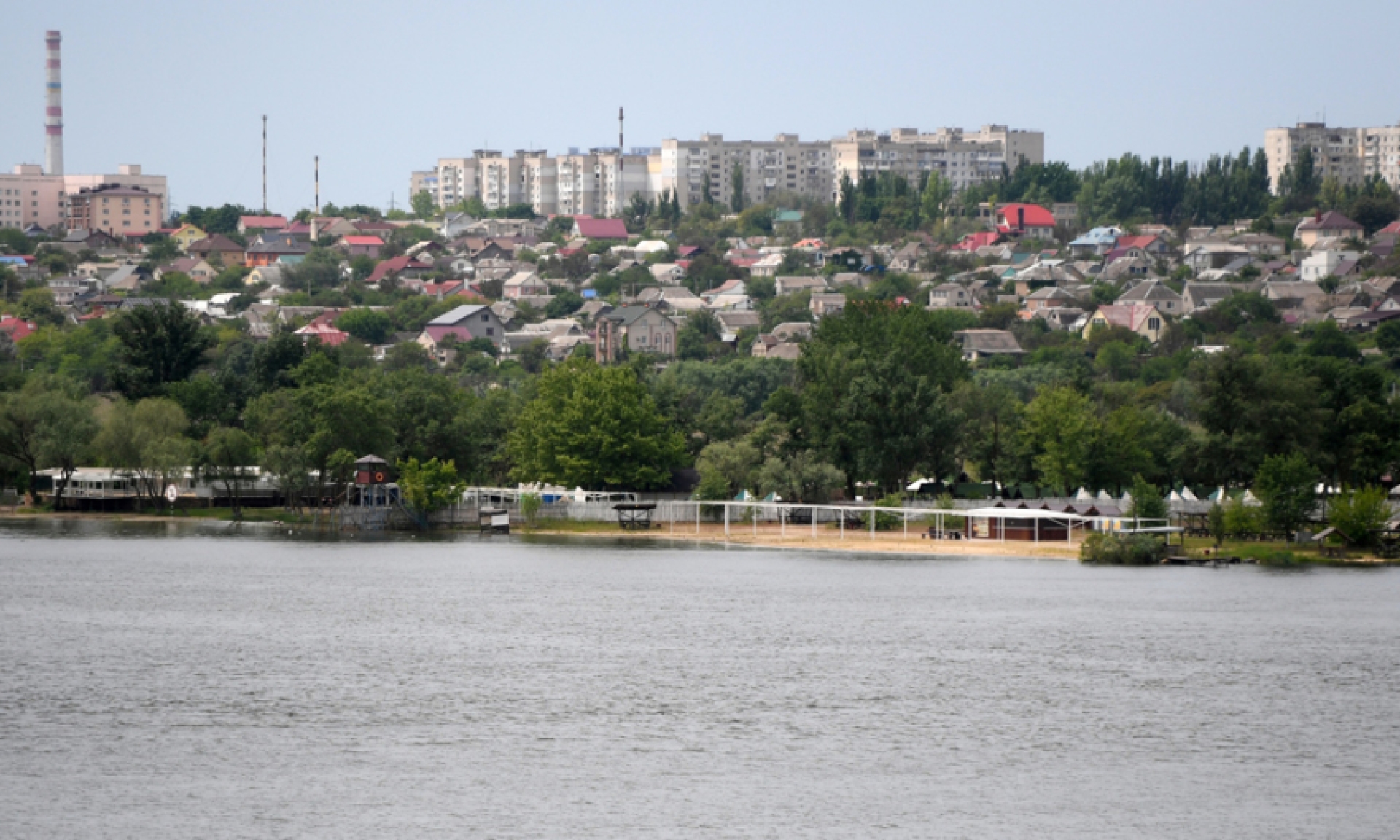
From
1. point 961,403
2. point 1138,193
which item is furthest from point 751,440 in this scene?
point 1138,193

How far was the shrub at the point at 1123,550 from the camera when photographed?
57.1 m

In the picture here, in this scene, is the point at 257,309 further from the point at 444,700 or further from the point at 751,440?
the point at 444,700

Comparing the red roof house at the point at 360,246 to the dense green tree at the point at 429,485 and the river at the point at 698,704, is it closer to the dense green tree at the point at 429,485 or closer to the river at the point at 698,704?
the dense green tree at the point at 429,485

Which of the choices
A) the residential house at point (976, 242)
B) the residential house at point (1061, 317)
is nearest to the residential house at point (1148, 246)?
the residential house at point (976, 242)

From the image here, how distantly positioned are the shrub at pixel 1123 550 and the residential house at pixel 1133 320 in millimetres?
77648

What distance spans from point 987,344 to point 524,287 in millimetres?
62865

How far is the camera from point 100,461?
76500 millimetres

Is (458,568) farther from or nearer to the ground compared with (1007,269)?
nearer to the ground

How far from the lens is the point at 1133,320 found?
13900 centimetres

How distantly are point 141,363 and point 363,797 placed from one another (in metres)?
64.1

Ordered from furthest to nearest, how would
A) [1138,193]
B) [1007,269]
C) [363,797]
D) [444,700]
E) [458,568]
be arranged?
[1138,193] → [1007,269] → [458,568] → [444,700] → [363,797]

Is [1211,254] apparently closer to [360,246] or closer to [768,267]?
[768,267]

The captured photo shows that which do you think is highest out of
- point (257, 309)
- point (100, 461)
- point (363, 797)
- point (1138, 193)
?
point (1138, 193)

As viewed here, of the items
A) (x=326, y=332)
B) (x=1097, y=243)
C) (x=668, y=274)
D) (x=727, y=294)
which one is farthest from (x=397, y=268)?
(x=1097, y=243)
